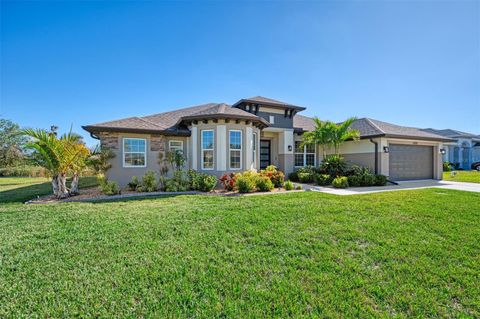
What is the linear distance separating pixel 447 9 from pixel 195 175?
44.7 feet

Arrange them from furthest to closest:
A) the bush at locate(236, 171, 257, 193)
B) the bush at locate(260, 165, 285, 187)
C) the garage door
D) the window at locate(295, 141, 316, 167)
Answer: the window at locate(295, 141, 316, 167) < the garage door < the bush at locate(260, 165, 285, 187) < the bush at locate(236, 171, 257, 193)

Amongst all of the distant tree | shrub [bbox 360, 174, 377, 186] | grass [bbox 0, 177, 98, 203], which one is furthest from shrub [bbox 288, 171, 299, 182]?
the distant tree

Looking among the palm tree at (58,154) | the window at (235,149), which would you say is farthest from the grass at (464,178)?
the palm tree at (58,154)

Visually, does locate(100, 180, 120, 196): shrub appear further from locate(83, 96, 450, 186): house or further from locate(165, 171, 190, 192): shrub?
locate(165, 171, 190, 192): shrub

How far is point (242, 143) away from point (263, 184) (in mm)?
2934

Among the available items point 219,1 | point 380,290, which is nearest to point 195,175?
point 219,1

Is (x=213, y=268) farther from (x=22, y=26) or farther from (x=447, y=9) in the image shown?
(x=447, y=9)

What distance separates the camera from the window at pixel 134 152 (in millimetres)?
11422

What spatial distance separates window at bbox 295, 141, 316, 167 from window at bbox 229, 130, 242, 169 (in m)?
6.43

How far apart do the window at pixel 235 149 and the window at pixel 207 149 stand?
1125 mm

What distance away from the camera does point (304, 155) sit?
16.7 meters

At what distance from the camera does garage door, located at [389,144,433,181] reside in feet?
48.1

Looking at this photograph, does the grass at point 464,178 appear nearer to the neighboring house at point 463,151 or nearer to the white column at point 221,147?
the neighboring house at point 463,151

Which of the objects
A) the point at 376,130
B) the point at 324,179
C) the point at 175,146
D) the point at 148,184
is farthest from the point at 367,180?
the point at 148,184
